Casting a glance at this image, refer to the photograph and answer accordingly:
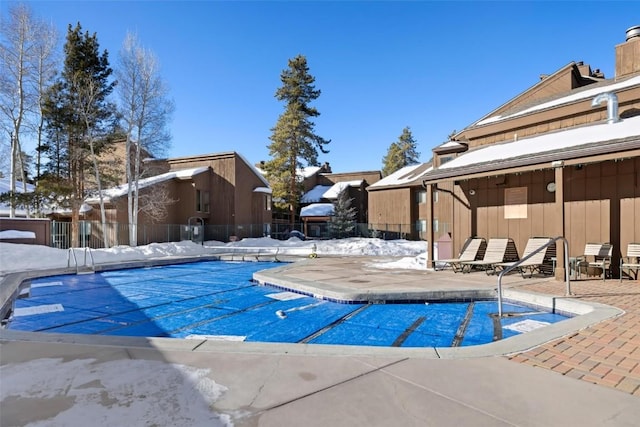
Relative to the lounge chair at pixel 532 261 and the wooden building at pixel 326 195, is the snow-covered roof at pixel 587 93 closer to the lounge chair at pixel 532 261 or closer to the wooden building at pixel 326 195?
the lounge chair at pixel 532 261

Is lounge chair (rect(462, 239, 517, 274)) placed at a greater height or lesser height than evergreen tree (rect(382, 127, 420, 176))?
lesser

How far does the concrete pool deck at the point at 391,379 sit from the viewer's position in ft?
8.38

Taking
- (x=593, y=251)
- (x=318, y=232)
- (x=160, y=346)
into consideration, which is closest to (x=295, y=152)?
(x=318, y=232)

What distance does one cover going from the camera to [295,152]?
35.4 meters

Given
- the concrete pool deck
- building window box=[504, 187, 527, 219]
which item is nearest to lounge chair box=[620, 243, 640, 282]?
building window box=[504, 187, 527, 219]

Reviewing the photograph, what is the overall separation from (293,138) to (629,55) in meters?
26.3

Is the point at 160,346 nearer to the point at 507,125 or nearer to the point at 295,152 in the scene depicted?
the point at 507,125

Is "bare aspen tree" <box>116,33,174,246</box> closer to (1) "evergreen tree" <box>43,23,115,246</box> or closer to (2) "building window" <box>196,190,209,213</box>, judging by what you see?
(1) "evergreen tree" <box>43,23,115,246</box>

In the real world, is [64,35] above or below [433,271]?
above

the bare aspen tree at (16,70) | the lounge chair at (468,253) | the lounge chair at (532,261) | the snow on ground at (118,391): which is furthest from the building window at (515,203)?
the bare aspen tree at (16,70)

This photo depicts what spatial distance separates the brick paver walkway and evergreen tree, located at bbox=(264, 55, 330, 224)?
30531mm

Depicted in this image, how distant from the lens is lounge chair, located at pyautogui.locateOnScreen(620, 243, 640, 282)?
7.90 m

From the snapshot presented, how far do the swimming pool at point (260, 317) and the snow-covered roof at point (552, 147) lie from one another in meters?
3.77

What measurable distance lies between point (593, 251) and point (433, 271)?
12.7ft
